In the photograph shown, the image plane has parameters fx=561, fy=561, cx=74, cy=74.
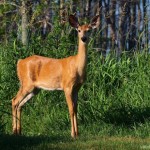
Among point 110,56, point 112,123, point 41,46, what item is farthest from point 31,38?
point 112,123

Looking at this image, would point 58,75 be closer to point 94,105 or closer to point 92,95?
point 94,105

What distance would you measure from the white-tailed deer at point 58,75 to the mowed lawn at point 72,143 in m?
0.71

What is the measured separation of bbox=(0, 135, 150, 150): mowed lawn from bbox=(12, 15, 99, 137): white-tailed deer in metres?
0.71

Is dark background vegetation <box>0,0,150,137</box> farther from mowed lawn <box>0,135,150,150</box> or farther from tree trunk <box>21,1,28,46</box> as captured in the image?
mowed lawn <box>0,135,150,150</box>

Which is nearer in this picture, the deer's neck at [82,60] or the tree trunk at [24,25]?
the deer's neck at [82,60]

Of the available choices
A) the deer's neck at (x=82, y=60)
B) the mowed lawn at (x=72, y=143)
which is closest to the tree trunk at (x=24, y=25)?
the deer's neck at (x=82, y=60)

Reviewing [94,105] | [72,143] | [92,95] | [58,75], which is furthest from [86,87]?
[72,143]

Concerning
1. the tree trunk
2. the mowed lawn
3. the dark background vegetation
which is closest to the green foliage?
the dark background vegetation

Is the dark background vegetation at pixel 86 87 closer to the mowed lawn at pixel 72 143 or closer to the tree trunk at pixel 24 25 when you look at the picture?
the tree trunk at pixel 24 25

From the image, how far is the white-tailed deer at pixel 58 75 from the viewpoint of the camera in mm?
9570

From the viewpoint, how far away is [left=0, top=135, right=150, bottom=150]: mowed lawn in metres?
8.03

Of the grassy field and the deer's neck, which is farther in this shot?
the deer's neck

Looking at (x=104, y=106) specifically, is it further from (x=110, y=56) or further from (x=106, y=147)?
(x=106, y=147)

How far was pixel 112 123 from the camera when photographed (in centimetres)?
1072
